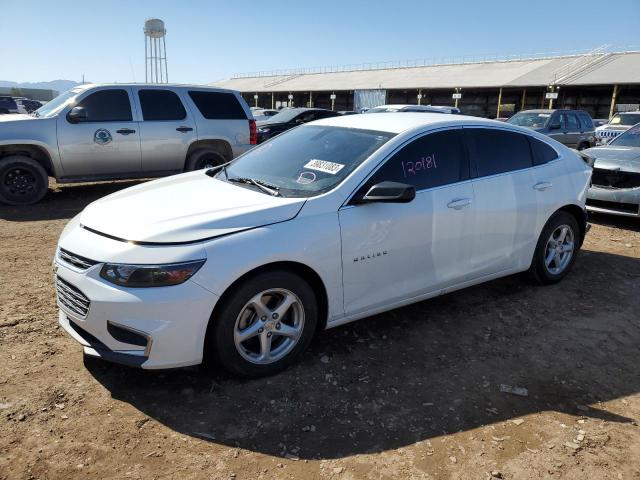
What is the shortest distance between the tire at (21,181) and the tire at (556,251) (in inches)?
294

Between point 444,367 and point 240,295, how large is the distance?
5.22 feet

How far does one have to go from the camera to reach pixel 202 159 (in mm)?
9195

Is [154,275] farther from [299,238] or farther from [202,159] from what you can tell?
[202,159]

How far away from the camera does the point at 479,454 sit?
8.88 feet

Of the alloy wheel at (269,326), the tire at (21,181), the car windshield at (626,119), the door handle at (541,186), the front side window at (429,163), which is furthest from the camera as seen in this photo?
the car windshield at (626,119)

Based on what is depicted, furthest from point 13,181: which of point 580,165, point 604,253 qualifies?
point 604,253

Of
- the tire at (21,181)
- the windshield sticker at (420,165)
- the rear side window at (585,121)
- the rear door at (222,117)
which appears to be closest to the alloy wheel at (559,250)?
the windshield sticker at (420,165)

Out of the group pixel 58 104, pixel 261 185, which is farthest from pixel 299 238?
pixel 58 104

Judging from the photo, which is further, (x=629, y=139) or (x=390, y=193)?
(x=629, y=139)

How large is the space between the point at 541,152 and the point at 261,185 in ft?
9.27

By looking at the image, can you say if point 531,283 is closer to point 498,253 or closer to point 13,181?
point 498,253

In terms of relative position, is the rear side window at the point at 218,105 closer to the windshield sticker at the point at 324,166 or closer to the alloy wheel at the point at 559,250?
the windshield sticker at the point at 324,166

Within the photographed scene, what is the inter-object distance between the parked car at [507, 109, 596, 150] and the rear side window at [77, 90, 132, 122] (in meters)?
9.68

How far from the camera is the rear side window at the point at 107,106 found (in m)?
8.16
